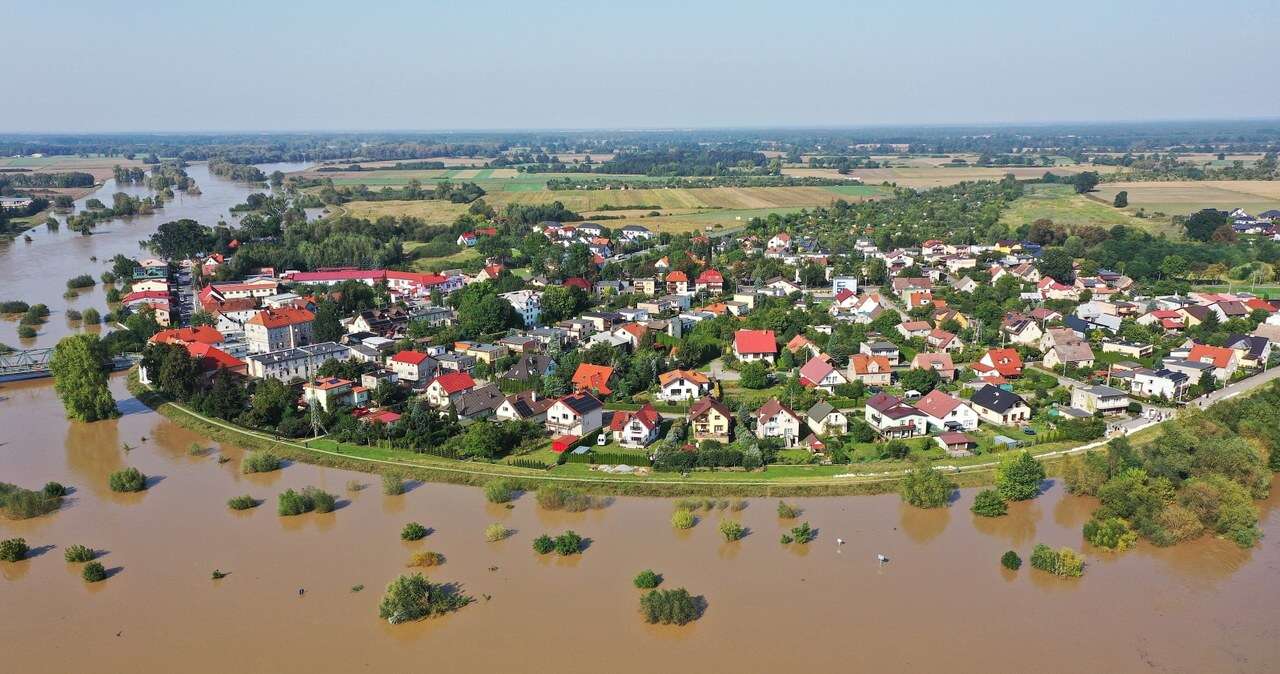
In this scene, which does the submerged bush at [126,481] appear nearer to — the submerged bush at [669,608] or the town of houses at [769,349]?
the town of houses at [769,349]

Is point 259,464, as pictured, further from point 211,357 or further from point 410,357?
point 211,357

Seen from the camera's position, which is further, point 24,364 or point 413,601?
point 24,364

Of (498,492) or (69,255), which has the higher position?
(69,255)

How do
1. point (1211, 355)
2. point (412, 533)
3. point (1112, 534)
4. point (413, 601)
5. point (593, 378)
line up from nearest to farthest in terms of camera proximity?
point (413, 601)
point (1112, 534)
point (412, 533)
point (593, 378)
point (1211, 355)

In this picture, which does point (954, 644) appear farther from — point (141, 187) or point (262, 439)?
point (141, 187)

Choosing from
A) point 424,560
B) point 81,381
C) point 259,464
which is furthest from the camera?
point 81,381

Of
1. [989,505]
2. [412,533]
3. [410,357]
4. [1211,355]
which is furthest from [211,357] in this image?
[1211,355]
